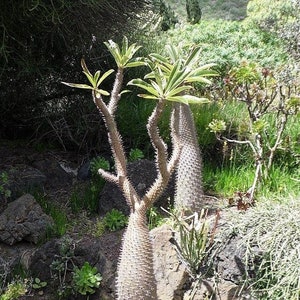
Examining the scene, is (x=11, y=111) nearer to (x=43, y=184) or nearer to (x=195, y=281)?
(x=43, y=184)

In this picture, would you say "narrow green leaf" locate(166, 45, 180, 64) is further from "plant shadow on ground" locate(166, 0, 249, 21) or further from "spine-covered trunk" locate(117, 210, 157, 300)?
"plant shadow on ground" locate(166, 0, 249, 21)

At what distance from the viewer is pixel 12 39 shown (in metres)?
4.69

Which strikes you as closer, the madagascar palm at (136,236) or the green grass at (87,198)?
the madagascar palm at (136,236)

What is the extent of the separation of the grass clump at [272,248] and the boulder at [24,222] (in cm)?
143

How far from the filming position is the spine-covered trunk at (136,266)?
2.26 m

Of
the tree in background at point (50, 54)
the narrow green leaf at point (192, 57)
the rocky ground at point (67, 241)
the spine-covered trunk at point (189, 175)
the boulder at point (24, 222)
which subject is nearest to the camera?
the narrow green leaf at point (192, 57)

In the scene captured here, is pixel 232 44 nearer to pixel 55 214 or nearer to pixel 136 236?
pixel 55 214

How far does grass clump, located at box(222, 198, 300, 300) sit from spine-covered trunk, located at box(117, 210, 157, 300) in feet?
2.19

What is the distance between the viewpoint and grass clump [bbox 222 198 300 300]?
8.50 feet

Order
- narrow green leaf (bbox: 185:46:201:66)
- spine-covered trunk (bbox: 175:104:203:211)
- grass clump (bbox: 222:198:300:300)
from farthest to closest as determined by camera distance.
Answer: spine-covered trunk (bbox: 175:104:203:211), grass clump (bbox: 222:198:300:300), narrow green leaf (bbox: 185:46:201:66)

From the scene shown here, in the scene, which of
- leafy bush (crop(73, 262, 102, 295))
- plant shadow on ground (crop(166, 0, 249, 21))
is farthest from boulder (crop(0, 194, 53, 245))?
plant shadow on ground (crop(166, 0, 249, 21))

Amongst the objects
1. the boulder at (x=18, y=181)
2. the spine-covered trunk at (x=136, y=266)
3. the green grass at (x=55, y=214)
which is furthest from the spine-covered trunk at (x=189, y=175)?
the boulder at (x=18, y=181)

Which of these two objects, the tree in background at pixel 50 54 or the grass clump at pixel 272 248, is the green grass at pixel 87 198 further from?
the grass clump at pixel 272 248

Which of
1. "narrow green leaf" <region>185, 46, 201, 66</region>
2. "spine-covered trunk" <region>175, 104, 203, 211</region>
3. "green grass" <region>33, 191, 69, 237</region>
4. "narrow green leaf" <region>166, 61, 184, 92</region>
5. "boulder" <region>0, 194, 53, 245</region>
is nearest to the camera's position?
"narrow green leaf" <region>166, 61, 184, 92</region>
